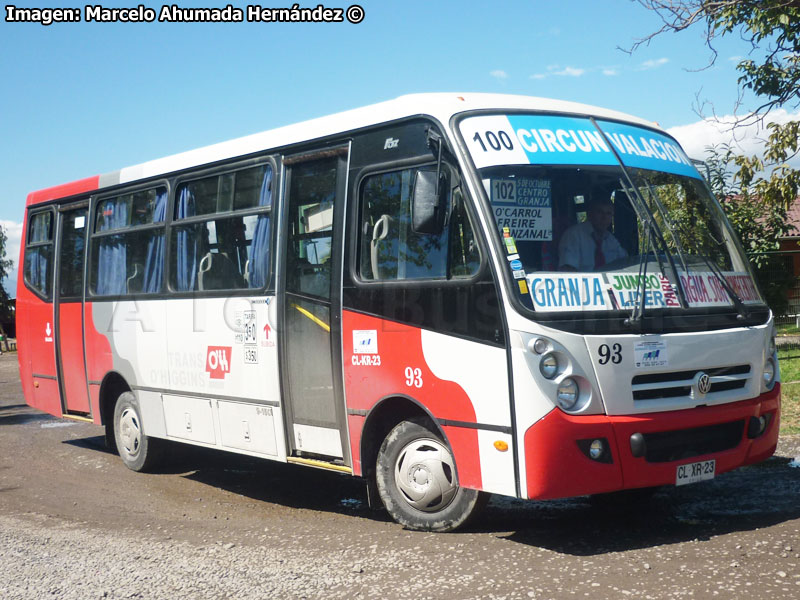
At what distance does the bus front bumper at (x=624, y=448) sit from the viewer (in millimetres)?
5770

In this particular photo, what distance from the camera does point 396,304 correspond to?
6754mm

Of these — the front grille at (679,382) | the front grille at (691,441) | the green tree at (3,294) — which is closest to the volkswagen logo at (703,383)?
the front grille at (679,382)

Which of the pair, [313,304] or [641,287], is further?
[313,304]

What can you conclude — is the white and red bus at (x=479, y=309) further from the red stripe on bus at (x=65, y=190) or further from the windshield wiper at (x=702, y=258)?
the red stripe on bus at (x=65, y=190)

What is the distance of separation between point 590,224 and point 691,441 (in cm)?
156

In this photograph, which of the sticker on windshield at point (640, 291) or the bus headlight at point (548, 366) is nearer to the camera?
the bus headlight at point (548, 366)

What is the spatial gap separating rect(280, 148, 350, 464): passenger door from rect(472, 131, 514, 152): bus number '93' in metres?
1.39

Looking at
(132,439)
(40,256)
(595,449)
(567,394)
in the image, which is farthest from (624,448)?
(40,256)

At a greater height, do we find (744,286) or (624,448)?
(744,286)

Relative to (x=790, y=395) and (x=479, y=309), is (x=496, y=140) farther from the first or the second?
(x=790, y=395)

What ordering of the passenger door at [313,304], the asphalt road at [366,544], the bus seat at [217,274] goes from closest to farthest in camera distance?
the asphalt road at [366,544]
the passenger door at [313,304]
the bus seat at [217,274]

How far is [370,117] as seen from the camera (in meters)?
7.15

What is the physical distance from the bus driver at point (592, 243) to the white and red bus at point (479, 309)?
14mm

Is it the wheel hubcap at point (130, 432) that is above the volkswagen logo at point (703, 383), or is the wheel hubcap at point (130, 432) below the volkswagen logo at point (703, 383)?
below
